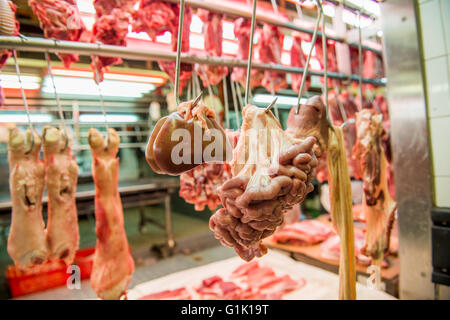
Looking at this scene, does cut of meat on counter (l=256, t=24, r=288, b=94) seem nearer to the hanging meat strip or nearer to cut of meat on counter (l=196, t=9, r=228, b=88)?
cut of meat on counter (l=196, t=9, r=228, b=88)

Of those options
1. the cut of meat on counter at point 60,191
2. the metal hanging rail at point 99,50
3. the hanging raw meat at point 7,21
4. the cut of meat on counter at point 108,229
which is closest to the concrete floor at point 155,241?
the cut of meat on counter at point 108,229

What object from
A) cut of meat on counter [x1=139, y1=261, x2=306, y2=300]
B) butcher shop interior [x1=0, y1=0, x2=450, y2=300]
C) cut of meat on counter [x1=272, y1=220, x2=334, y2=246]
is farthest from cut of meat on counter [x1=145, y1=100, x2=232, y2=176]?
cut of meat on counter [x1=272, y1=220, x2=334, y2=246]

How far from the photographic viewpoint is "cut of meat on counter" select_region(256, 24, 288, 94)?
2.33 m

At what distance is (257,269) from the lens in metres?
2.73

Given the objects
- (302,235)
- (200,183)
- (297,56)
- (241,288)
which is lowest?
(241,288)

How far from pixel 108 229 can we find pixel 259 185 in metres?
1.13

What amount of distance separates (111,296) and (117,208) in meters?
0.49

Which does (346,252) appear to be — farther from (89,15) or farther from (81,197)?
(81,197)

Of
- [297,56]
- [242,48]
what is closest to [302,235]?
[297,56]

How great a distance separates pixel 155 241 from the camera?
18.3 feet

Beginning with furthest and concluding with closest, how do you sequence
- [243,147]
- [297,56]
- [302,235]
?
[302,235]
[297,56]
[243,147]

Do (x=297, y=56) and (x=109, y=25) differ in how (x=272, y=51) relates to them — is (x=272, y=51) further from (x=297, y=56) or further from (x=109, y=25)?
(x=109, y=25)
